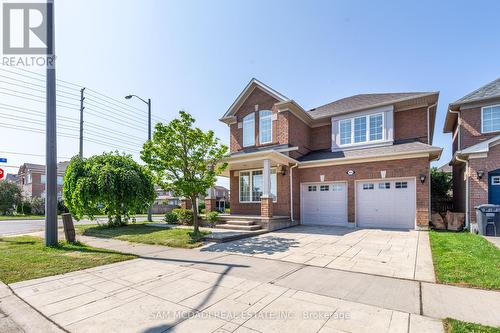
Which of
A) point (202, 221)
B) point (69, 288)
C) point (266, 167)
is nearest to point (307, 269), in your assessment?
point (69, 288)

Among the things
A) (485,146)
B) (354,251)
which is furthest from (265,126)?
(485,146)

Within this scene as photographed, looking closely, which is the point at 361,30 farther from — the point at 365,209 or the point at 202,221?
the point at 202,221

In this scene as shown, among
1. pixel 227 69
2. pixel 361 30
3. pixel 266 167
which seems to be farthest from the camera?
pixel 227 69

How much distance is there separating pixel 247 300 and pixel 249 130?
41.9 ft

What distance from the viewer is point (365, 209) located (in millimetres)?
13016

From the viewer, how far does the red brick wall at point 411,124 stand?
13242mm

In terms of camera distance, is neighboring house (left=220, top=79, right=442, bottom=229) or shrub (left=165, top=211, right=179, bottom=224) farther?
shrub (left=165, top=211, right=179, bottom=224)

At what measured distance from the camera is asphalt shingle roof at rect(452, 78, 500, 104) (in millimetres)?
12245

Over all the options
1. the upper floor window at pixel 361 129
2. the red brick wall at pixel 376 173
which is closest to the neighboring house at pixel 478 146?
the red brick wall at pixel 376 173

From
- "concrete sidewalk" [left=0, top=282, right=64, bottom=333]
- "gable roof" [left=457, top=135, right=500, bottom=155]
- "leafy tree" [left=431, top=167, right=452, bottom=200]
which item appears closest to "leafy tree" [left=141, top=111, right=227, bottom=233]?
"concrete sidewalk" [left=0, top=282, right=64, bottom=333]

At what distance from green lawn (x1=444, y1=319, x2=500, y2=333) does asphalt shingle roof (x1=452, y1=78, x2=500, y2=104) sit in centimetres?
1333

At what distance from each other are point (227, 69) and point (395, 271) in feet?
40.1

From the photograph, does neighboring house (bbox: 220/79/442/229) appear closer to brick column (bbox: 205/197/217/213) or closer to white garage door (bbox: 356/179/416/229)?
white garage door (bbox: 356/179/416/229)

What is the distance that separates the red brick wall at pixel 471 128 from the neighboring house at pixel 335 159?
155 centimetres
